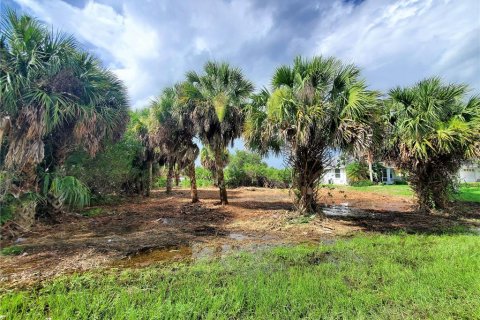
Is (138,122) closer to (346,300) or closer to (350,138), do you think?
(350,138)

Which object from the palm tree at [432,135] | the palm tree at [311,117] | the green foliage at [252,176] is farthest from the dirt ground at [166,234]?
the green foliage at [252,176]

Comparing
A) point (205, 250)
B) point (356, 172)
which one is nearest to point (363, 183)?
point (356, 172)

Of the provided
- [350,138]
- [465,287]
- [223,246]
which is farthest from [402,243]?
[223,246]

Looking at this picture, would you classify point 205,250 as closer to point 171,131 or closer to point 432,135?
point 432,135

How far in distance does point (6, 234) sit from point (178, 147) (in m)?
8.49

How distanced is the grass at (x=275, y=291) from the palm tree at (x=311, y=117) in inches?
150

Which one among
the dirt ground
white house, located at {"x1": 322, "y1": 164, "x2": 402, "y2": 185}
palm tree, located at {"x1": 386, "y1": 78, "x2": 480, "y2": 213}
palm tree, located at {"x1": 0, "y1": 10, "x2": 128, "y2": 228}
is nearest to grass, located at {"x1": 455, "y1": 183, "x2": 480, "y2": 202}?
palm tree, located at {"x1": 386, "y1": 78, "x2": 480, "y2": 213}

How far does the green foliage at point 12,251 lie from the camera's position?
5.38 metres

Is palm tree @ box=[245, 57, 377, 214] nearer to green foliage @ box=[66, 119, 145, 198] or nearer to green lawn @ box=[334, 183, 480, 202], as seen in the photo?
green foliage @ box=[66, 119, 145, 198]

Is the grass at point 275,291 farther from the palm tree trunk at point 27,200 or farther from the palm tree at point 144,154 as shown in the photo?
A: the palm tree at point 144,154

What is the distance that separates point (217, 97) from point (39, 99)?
6499 mm

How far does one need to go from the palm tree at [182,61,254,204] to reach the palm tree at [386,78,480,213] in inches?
251

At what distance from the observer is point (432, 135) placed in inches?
362

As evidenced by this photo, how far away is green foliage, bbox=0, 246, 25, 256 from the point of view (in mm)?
5383
